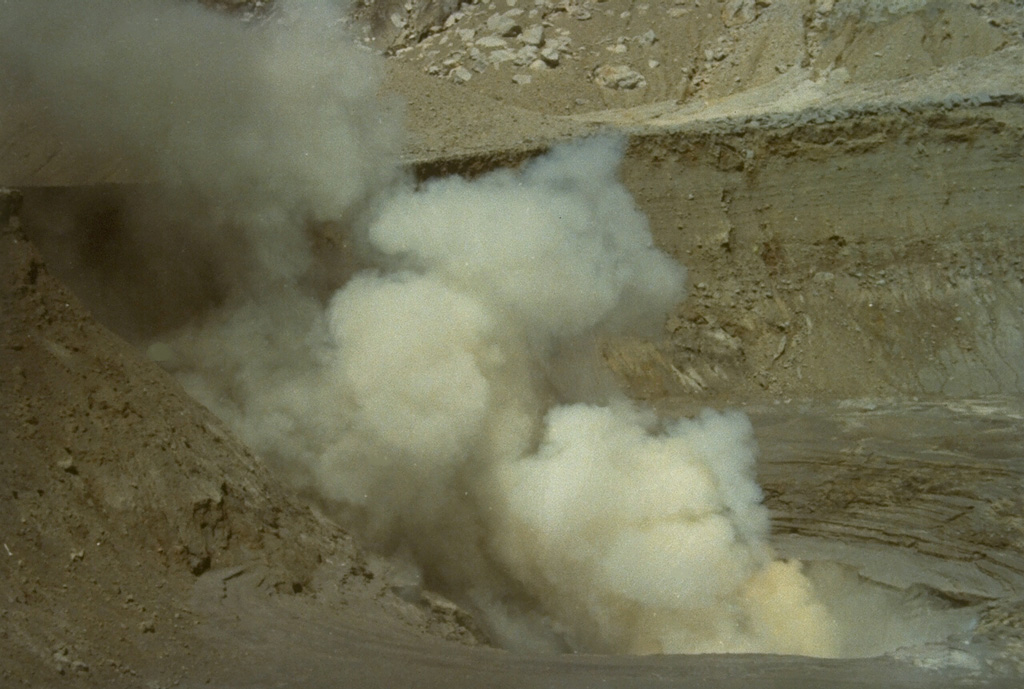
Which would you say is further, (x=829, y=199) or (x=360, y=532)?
(x=829, y=199)

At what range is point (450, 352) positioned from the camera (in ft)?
35.3

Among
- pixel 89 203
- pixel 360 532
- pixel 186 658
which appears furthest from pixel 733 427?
pixel 89 203

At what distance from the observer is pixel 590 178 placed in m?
12.7

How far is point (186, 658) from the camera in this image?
6.45m

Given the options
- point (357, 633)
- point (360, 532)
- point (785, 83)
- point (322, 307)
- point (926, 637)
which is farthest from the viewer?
point (785, 83)

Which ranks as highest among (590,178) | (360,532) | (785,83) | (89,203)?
(785,83)

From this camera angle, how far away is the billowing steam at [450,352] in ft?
32.9

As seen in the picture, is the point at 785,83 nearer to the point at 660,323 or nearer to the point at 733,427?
the point at 660,323

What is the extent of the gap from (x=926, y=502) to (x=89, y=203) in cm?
946

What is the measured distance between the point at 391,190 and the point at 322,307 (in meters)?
1.79

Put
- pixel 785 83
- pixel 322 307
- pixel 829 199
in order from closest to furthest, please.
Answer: pixel 322 307, pixel 829 199, pixel 785 83

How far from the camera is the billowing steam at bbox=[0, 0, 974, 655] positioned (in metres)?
10.0

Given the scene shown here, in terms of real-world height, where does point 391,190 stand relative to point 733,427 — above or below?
above

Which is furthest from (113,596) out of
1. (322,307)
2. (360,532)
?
(322,307)
